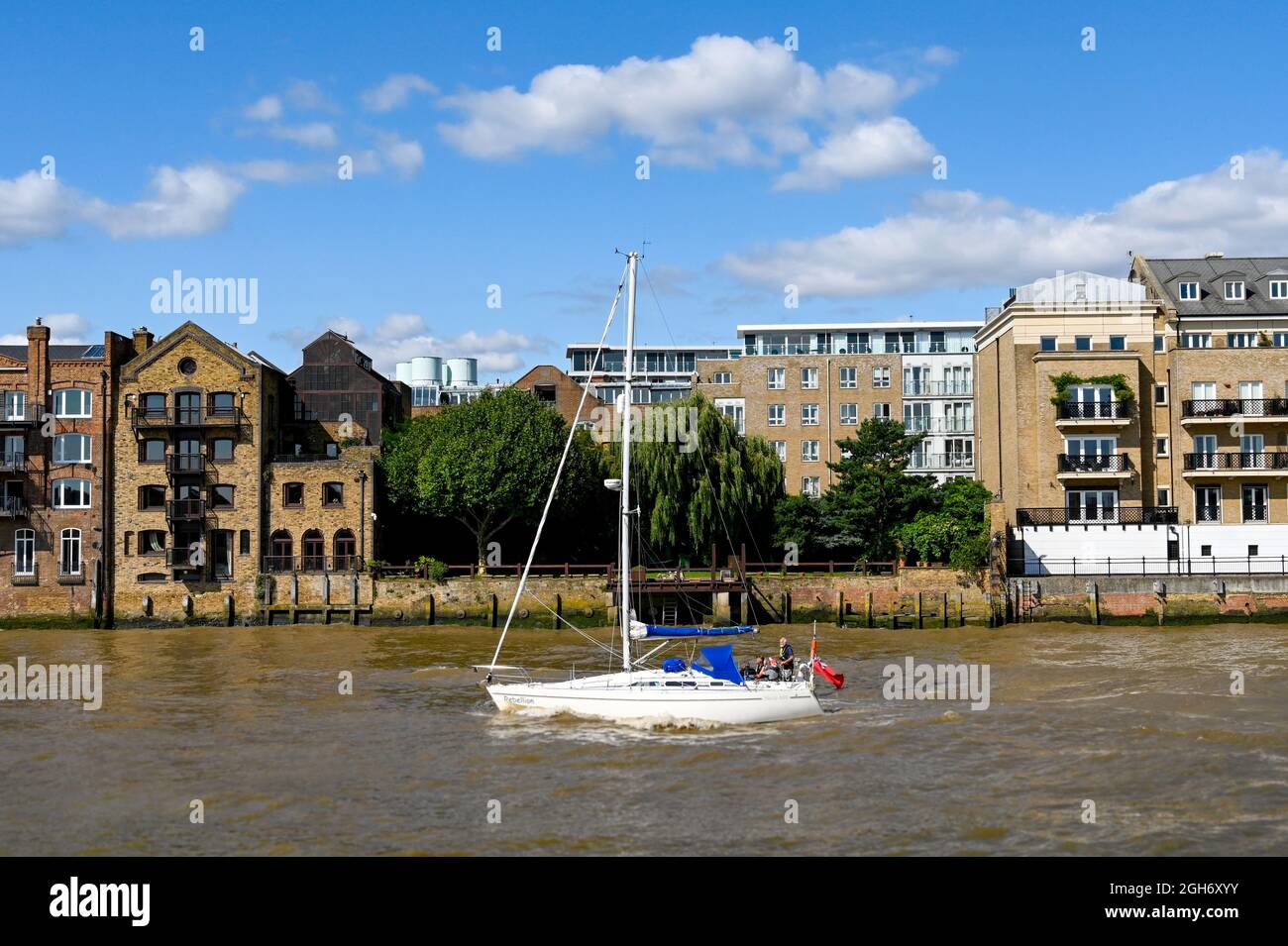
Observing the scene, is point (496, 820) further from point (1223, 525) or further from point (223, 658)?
point (1223, 525)

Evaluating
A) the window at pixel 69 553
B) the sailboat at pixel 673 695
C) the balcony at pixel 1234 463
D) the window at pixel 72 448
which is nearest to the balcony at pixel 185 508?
the window at pixel 69 553

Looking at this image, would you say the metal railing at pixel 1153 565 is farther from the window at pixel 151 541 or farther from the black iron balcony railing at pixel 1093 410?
the window at pixel 151 541

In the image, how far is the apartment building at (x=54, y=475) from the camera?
6575cm

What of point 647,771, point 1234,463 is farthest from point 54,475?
point 1234,463

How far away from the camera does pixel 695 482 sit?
6662 centimetres

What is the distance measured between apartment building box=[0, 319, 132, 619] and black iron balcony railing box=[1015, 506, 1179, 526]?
50.1 meters

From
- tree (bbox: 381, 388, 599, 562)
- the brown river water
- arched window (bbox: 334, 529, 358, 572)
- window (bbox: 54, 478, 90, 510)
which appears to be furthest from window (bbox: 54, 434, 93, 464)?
the brown river water

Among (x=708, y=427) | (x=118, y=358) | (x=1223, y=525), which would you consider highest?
(x=118, y=358)

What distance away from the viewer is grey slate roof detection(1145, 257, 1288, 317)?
7431 cm

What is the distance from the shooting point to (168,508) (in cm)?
6656

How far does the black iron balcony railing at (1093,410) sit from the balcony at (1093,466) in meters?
2.08
